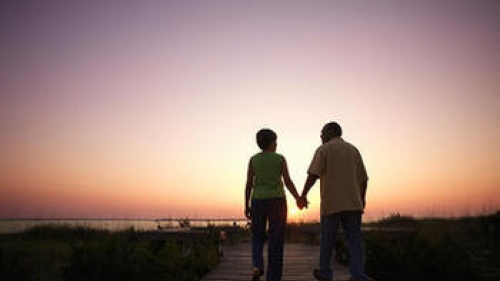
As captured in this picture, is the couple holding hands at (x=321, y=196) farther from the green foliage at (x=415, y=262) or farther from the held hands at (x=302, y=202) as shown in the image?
the green foliage at (x=415, y=262)

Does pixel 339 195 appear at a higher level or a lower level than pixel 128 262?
higher

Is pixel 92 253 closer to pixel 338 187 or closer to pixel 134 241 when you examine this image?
pixel 134 241

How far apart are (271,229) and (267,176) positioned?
2.21 ft

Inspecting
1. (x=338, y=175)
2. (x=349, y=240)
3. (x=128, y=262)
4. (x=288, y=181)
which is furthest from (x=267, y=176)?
(x=128, y=262)

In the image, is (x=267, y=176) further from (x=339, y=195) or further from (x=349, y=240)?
(x=349, y=240)

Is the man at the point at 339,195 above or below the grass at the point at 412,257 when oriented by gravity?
above

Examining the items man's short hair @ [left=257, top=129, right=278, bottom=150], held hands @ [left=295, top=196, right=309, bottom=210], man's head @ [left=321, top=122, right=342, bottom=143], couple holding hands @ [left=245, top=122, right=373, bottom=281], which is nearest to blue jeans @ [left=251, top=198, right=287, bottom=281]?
couple holding hands @ [left=245, top=122, right=373, bottom=281]

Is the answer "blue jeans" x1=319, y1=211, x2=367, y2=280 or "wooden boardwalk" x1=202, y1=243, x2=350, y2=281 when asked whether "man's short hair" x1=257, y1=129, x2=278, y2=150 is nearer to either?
"blue jeans" x1=319, y1=211, x2=367, y2=280

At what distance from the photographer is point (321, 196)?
723cm

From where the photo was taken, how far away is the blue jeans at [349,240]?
702 cm

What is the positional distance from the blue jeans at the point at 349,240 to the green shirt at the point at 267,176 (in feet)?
2.56

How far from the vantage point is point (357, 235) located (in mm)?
7051

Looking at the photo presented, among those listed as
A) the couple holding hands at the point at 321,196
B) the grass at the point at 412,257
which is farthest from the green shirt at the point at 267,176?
the grass at the point at 412,257

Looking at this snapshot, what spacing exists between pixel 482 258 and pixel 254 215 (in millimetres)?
14493
